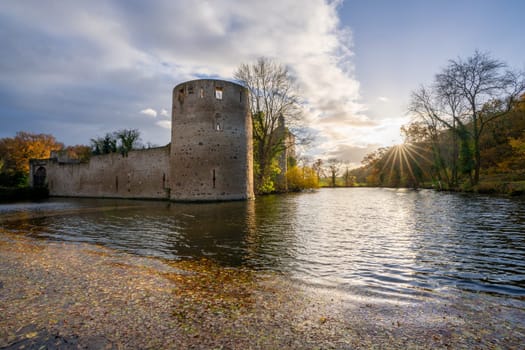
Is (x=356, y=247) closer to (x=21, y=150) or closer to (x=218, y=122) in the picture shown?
(x=218, y=122)

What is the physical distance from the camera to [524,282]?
3.70 metres

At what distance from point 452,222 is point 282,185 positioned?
2441 centimetres

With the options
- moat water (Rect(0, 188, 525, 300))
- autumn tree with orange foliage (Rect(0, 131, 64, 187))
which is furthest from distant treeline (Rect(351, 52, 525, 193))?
autumn tree with orange foliage (Rect(0, 131, 64, 187))

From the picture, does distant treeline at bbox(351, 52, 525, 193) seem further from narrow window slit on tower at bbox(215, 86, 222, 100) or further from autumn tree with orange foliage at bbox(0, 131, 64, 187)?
autumn tree with orange foliage at bbox(0, 131, 64, 187)

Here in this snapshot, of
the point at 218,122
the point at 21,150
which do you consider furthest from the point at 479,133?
the point at 21,150

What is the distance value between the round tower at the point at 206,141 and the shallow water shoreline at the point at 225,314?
14.6 m

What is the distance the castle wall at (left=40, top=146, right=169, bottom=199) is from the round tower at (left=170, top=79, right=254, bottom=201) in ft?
9.86

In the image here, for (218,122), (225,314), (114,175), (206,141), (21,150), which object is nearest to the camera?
(225,314)

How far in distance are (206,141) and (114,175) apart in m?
11.6

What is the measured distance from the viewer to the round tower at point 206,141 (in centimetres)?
1873

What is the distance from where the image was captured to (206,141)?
18.7 m

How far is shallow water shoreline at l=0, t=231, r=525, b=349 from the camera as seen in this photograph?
2.33 m

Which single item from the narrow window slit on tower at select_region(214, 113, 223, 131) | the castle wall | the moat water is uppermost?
the narrow window slit on tower at select_region(214, 113, 223, 131)

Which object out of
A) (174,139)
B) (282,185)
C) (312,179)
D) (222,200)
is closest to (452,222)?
(222,200)
